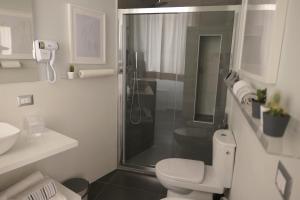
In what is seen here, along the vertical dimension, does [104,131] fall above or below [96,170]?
above

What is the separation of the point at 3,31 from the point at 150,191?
2.10 m

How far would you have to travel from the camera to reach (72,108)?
214 cm

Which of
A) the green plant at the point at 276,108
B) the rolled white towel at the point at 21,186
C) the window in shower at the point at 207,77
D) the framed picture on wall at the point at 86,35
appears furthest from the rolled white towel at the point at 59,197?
the window in shower at the point at 207,77

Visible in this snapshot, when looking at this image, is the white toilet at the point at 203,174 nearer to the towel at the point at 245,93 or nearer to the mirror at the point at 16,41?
the towel at the point at 245,93

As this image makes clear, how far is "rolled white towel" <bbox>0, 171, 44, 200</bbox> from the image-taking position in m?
1.51

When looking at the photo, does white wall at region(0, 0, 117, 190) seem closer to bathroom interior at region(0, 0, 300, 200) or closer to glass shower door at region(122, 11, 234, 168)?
bathroom interior at region(0, 0, 300, 200)

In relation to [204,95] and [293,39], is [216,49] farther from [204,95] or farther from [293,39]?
[293,39]

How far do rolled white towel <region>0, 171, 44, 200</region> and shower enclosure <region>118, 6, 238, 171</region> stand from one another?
49.6 inches

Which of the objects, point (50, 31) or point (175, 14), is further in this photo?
point (175, 14)

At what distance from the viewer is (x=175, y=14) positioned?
8.31ft

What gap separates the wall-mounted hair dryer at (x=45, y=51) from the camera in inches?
67.6

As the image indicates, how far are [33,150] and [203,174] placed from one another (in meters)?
1.40

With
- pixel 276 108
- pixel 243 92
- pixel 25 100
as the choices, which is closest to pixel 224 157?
pixel 243 92

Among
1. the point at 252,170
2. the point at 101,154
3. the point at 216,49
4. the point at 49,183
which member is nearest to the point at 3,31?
the point at 49,183
